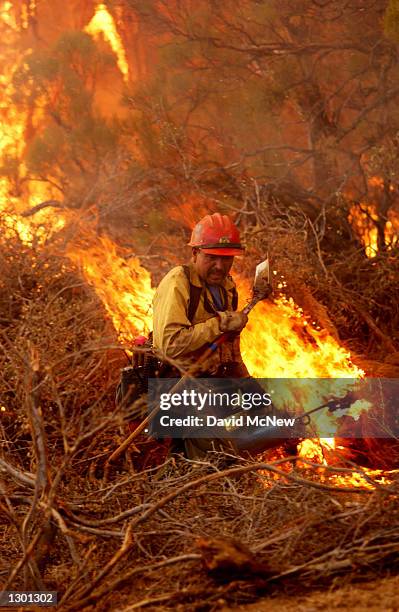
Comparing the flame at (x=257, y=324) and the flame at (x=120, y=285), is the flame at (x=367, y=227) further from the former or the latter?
the flame at (x=120, y=285)

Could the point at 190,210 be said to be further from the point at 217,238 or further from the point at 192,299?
the point at 192,299

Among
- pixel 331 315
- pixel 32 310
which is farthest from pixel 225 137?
pixel 32 310

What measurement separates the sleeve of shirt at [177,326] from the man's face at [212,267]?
0.20 m

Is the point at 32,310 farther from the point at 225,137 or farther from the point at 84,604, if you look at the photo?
the point at 225,137

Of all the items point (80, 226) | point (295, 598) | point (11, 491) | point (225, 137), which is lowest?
point (295, 598)

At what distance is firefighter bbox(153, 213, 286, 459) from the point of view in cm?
546

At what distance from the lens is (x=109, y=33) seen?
20.3m

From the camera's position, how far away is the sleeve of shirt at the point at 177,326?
5.42 meters

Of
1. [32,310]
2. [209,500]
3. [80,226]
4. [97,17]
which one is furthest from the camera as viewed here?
[97,17]

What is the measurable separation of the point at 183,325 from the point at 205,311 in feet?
0.90

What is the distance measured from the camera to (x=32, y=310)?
681 cm

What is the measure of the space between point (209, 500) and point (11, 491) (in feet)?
3.51

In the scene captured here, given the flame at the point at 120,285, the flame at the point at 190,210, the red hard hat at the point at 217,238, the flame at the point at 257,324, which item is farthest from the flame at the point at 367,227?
the red hard hat at the point at 217,238

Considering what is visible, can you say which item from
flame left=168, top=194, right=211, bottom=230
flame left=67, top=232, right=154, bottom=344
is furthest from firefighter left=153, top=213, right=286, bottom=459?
flame left=168, top=194, right=211, bottom=230
